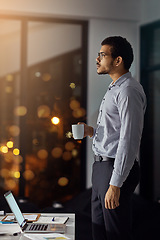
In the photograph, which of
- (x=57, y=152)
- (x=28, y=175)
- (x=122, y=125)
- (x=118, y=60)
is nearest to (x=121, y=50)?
(x=118, y=60)

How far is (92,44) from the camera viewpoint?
13.8 feet

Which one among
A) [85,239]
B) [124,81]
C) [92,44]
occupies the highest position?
[92,44]

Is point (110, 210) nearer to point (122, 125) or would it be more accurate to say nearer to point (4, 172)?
point (122, 125)

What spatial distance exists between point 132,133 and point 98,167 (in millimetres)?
300

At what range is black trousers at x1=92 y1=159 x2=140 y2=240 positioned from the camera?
1645 millimetres

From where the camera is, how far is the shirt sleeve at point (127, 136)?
5.20 feet

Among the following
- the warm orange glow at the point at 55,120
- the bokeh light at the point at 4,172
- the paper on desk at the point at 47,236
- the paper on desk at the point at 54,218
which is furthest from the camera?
the warm orange glow at the point at 55,120

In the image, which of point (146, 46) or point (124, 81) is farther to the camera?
point (146, 46)

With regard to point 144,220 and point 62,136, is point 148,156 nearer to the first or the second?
point 62,136

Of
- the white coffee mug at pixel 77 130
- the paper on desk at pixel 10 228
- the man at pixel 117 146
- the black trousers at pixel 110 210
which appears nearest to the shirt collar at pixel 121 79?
the man at pixel 117 146

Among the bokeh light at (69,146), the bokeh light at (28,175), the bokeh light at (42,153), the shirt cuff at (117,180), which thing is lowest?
the bokeh light at (28,175)

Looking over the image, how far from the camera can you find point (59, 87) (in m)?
4.21

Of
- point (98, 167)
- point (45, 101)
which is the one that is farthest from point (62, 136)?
point (98, 167)

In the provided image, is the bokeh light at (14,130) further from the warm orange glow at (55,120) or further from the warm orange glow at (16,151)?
the warm orange glow at (55,120)
